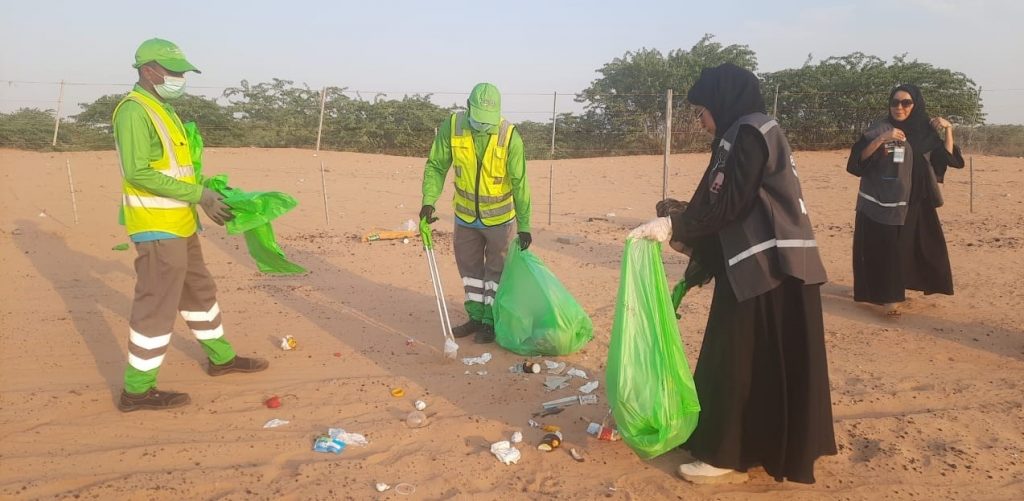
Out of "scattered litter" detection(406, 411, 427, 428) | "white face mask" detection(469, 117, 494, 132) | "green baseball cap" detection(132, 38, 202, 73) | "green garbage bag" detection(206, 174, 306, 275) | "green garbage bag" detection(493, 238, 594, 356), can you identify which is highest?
"green baseball cap" detection(132, 38, 202, 73)

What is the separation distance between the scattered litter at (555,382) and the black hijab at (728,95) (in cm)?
199

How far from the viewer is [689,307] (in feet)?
20.7

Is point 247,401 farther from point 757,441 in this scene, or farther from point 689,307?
point 689,307

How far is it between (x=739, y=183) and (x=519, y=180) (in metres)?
2.33

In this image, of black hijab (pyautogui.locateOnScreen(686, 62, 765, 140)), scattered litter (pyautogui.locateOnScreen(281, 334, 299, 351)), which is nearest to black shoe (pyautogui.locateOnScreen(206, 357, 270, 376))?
scattered litter (pyautogui.locateOnScreen(281, 334, 299, 351))

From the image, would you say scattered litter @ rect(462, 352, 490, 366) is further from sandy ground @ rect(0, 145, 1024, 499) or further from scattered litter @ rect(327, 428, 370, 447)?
scattered litter @ rect(327, 428, 370, 447)

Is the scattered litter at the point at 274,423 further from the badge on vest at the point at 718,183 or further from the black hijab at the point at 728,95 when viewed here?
the black hijab at the point at 728,95

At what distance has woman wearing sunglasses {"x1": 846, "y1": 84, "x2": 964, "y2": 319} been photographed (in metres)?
5.78

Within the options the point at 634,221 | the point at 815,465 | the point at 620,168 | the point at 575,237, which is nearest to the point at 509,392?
the point at 815,465

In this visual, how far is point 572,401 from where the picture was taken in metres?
4.20

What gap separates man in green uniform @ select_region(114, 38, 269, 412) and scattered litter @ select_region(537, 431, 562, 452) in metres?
2.18

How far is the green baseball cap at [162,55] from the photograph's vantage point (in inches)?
152

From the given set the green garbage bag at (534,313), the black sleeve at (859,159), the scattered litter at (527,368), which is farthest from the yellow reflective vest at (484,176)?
the black sleeve at (859,159)

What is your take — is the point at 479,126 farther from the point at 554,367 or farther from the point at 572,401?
the point at 572,401
